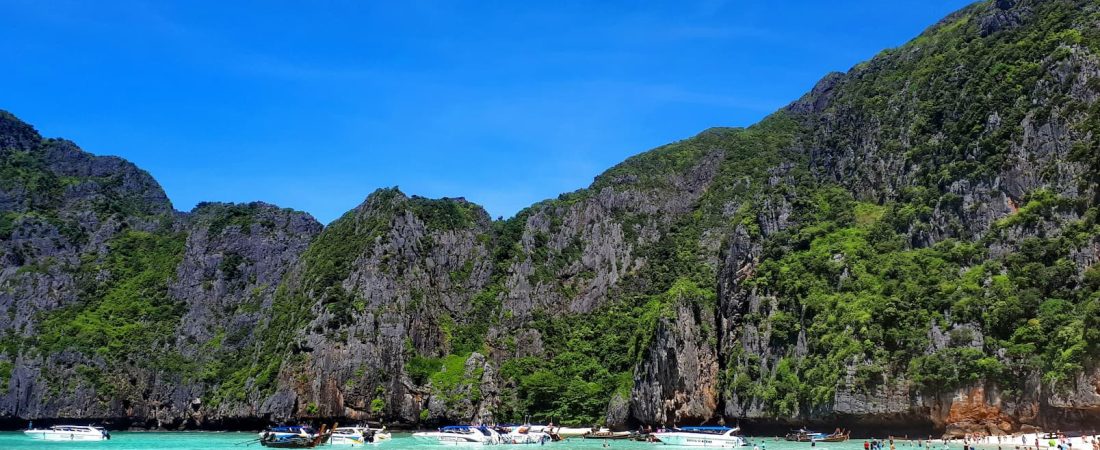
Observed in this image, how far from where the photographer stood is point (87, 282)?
14775cm

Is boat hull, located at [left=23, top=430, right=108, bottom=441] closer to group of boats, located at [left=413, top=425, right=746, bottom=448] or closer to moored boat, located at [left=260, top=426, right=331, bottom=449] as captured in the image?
moored boat, located at [left=260, top=426, right=331, bottom=449]

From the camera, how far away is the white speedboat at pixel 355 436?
291 ft

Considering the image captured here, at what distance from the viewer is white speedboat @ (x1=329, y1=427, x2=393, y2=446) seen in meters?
88.7

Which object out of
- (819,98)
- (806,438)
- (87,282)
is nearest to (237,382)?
(87,282)

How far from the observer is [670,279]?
131 meters

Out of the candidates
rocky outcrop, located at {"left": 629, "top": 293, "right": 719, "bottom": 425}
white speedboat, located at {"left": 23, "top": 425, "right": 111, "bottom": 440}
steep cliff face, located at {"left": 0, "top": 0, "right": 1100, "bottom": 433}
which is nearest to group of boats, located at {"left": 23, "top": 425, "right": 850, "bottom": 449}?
white speedboat, located at {"left": 23, "top": 425, "right": 111, "bottom": 440}

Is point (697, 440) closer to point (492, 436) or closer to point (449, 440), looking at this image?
point (492, 436)

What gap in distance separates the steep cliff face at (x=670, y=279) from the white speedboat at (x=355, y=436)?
50.7 feet

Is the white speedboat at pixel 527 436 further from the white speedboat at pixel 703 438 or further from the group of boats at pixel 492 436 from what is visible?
the white speedboat at pixel 703 438

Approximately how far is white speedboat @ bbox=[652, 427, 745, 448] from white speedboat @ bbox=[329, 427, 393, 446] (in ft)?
104

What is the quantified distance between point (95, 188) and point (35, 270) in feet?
106

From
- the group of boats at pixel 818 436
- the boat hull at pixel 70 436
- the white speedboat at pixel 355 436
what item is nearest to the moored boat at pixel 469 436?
the white speedboat at pixel 355 436

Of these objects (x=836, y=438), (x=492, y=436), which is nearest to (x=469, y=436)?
(x=492, y=436)

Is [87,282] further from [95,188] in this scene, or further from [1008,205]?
[1008,205]
